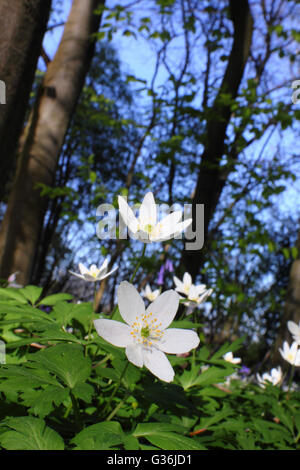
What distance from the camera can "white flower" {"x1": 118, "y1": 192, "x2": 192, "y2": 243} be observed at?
89 centimetres

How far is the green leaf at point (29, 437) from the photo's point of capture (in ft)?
2.15

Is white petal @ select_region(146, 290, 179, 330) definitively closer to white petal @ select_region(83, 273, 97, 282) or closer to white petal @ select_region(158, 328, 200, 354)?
white petal @ select_region(158, 328, 200, 354)

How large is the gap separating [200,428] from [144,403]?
0.26m

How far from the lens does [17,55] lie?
1.86 metres

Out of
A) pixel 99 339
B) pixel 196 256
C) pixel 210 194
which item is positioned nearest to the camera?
pixel 99 339

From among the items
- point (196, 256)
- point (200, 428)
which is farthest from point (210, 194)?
point (200, 428)

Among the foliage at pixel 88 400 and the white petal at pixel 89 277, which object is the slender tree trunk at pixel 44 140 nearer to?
the foliage at pixel 88 400

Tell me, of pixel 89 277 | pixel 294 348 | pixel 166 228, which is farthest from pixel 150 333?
pixel 294 348

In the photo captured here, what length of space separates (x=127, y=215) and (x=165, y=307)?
0.83ft

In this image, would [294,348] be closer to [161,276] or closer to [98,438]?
[98,438]

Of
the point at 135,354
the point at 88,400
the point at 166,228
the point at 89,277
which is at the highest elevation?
the point at 166,228

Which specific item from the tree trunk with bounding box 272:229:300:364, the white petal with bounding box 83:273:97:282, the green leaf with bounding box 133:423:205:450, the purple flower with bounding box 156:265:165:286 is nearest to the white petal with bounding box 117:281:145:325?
the green leaf with bounding box 133:423:205:450
